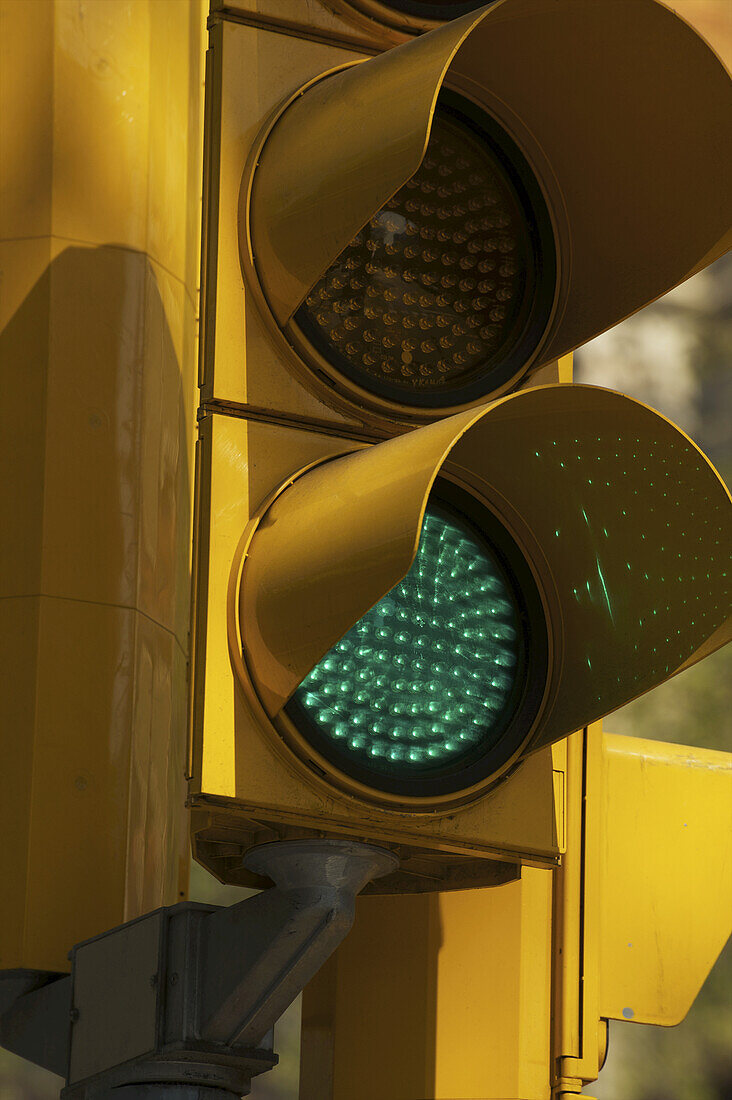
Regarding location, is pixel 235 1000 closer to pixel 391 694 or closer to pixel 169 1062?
pixel 169 1062

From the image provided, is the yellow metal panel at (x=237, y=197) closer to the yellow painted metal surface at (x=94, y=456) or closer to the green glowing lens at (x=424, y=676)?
the green glowing lens at (x=424, y=676)

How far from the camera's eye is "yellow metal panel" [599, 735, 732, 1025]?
10.6ft

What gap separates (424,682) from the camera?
8.59 ft

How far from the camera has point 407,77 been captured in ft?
8.31

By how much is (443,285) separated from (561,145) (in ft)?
0.88

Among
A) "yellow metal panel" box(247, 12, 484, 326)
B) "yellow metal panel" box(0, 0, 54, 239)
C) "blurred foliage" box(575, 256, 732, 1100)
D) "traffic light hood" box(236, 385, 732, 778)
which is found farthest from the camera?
"blurred foliage" box(575, 256, 732, 1100)

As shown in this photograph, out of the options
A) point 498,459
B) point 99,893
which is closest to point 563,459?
point 498,459

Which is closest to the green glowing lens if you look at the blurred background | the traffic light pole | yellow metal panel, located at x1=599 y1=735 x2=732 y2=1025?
the traffic light pole

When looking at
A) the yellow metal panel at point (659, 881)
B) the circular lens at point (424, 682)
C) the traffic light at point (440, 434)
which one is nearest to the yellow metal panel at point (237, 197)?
the traffic light at point (440, 434)

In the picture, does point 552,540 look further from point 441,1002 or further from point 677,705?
point 677,705

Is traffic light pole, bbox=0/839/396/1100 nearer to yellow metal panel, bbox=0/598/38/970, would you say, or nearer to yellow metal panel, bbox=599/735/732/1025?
yellow metal panel, bbox=0/598/38/970

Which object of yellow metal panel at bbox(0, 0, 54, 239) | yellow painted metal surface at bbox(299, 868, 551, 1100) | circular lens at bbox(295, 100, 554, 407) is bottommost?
yellow painted metal surface at bbox(299, 868, 551, 1100)

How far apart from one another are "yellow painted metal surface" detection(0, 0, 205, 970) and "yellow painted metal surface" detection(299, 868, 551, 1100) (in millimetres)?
381

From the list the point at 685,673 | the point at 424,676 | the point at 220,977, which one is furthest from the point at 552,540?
the point at 685,673
